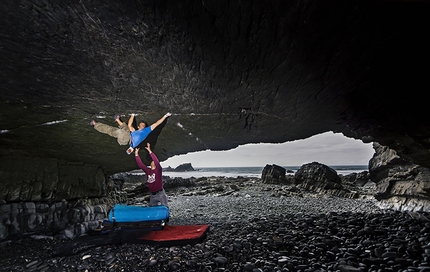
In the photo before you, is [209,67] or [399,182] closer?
[209,67]

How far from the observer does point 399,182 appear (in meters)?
9.52

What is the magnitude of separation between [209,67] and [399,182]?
11198 millimetres

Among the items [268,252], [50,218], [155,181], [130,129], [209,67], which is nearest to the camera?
[209,67]

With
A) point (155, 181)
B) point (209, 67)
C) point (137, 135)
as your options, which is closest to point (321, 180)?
point (155, 181)

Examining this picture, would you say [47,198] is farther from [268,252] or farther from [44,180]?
[268,252]

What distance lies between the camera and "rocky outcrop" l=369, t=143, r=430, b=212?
794 centimetres

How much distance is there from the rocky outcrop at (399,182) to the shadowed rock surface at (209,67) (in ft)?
8.44

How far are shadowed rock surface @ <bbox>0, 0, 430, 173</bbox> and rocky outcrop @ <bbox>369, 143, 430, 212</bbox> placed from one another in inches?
101

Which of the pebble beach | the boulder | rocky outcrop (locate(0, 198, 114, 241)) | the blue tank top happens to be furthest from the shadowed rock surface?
the boulder

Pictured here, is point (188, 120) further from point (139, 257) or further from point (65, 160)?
point (65, 160)

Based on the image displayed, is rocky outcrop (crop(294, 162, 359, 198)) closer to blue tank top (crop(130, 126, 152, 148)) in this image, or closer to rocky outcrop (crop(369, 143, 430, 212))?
rocky outcrop (crop(369, 143, 430, 212))

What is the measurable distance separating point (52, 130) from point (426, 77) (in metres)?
8.87

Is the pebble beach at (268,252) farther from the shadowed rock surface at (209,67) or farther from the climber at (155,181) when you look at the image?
the shadowed rock surface at (209,67)

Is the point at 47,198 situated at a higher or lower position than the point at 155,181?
lower
